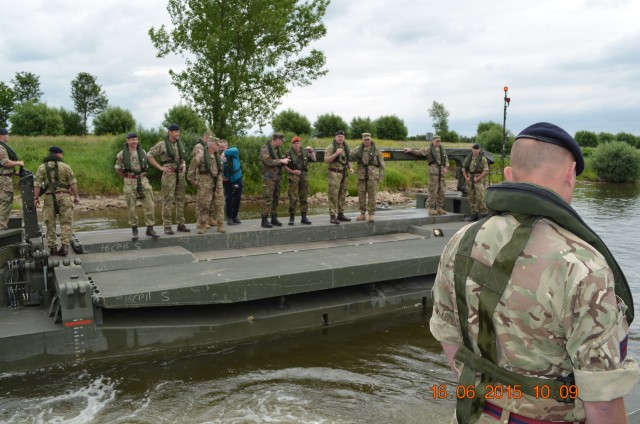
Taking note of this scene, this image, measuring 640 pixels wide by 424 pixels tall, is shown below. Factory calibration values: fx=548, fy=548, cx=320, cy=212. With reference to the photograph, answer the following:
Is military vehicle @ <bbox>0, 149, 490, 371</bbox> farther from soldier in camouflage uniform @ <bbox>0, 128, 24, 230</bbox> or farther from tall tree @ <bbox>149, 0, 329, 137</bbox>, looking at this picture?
tall tree @ <bbox>149, 0, 329, 137</bbox>

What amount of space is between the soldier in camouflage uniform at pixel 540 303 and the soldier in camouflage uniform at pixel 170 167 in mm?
7298

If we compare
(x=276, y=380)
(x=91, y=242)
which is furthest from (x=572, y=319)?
(x=91, y=242)

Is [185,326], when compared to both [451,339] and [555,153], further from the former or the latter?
[555,153]

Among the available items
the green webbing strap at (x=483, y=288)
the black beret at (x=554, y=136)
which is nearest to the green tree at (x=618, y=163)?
the black beret at (x=554, y=136)

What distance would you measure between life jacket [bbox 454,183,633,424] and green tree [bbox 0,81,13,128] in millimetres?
47805

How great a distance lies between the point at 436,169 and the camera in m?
11.3

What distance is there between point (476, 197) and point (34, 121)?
34.9 meters

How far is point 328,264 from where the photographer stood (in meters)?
7.30

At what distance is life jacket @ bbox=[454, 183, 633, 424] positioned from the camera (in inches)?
68.2

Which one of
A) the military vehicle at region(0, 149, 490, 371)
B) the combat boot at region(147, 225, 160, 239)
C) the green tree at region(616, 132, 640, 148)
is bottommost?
the military vehicle at region(0, 149, 490, 371)

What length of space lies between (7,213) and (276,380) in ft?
16.0

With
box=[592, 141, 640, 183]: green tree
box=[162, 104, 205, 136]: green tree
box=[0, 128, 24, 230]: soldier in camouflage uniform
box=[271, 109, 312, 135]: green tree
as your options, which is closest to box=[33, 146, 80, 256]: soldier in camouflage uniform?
box=[0, 128, 24, 230]: soldier in camouflage uniform

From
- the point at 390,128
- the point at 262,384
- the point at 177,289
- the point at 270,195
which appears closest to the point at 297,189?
the point at 270,195

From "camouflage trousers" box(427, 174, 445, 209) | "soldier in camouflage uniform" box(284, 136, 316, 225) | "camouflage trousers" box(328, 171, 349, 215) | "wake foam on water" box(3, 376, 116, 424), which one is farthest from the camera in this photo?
"camouflage trousers" box(427, 174, 445, 209)
